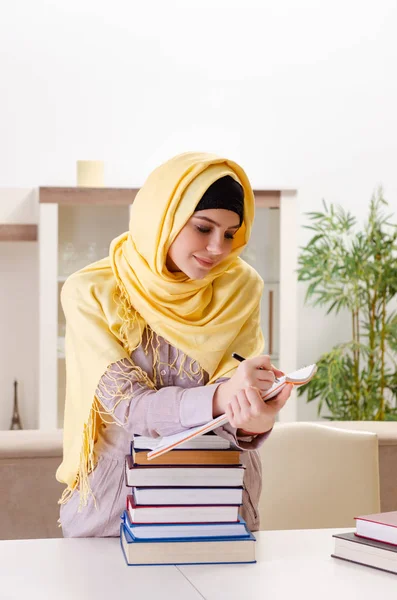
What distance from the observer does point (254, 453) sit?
5.92 ft

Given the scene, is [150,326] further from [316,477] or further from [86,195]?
[86,195]

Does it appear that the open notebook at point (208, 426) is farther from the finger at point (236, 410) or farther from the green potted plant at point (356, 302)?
the green potted plant at point (356, 302)

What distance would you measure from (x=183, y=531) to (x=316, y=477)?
2.55 feet

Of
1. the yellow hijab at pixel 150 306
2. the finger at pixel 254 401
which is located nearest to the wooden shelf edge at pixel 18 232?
the yellow hijab at pixel 150 306

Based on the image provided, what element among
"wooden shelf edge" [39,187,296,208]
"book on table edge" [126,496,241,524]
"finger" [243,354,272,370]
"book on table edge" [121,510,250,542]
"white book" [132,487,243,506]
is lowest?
"book on table edge" [121,510,250,542]

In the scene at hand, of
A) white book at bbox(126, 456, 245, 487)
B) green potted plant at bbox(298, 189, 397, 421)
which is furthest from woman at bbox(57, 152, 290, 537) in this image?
green potted plant at bbox(298, 189, 397, 421)

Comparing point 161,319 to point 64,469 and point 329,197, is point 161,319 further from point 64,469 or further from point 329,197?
point 329,197

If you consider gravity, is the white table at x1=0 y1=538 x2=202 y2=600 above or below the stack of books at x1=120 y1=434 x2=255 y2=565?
below

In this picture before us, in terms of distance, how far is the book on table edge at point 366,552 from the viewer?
4.63 feet

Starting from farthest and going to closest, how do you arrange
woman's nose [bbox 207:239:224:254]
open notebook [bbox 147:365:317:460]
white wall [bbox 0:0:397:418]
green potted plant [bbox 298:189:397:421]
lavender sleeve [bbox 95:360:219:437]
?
white wall [bbox 0:0:397:418] → green potted plant [bbox 298:189:397:421] → woman's nose [bbox 207:239:224:254] → lavender sleeve [bbox 95:360:219:437] → open notebook [bbox 147:365:317:460]

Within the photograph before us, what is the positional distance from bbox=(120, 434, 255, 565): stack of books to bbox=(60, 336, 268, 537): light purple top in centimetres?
7

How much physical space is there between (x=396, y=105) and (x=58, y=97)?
2038 mm

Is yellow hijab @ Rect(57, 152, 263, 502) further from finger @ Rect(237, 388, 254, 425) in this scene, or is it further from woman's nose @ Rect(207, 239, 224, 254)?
finger @ Rect(237, 388, 254, 425)

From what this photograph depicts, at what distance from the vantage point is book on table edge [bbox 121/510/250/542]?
4.72 ft
